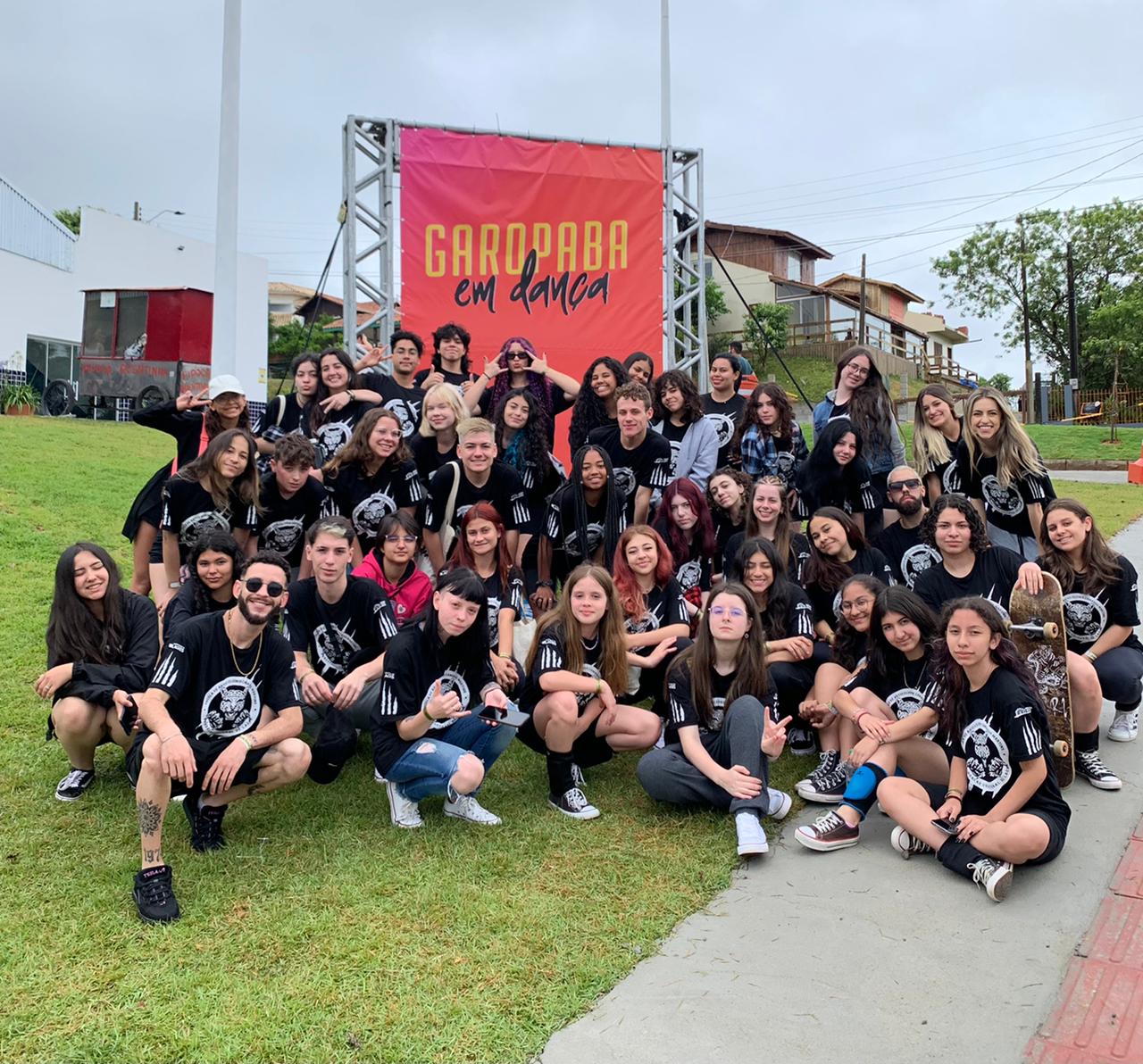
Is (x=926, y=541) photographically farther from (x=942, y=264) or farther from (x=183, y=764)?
(x=942, y=264)

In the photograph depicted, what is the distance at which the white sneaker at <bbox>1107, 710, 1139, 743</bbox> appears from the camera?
4855mm

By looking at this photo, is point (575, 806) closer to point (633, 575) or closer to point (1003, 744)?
point (633, 575)

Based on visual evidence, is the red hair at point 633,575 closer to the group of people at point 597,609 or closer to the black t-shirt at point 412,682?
the group of people at point 597,609

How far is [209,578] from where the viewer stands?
440cm

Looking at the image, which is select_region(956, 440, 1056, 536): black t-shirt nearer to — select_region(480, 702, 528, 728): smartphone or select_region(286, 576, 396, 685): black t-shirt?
select_region(480, 702, 528, 728): smartphone

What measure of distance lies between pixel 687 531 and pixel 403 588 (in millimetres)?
1668

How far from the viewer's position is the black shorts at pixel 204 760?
3.68 m

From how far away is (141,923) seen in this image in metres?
3.21

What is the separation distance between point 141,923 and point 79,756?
1.38 meters

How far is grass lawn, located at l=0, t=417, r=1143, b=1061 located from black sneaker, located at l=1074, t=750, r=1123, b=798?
3.08ft

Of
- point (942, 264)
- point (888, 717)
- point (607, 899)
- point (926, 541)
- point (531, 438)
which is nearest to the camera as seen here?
point (607, 899)

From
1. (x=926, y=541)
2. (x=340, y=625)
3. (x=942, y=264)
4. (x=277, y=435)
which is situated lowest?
(x=340, y=625)

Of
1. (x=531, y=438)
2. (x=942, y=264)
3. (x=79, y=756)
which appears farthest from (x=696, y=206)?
(x=942, y=264)

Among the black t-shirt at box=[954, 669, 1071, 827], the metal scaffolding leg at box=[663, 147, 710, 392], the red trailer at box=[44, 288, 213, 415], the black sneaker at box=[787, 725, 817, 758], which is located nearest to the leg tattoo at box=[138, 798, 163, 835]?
the black t-shirt at box=[954, 669, 1071, 827]
